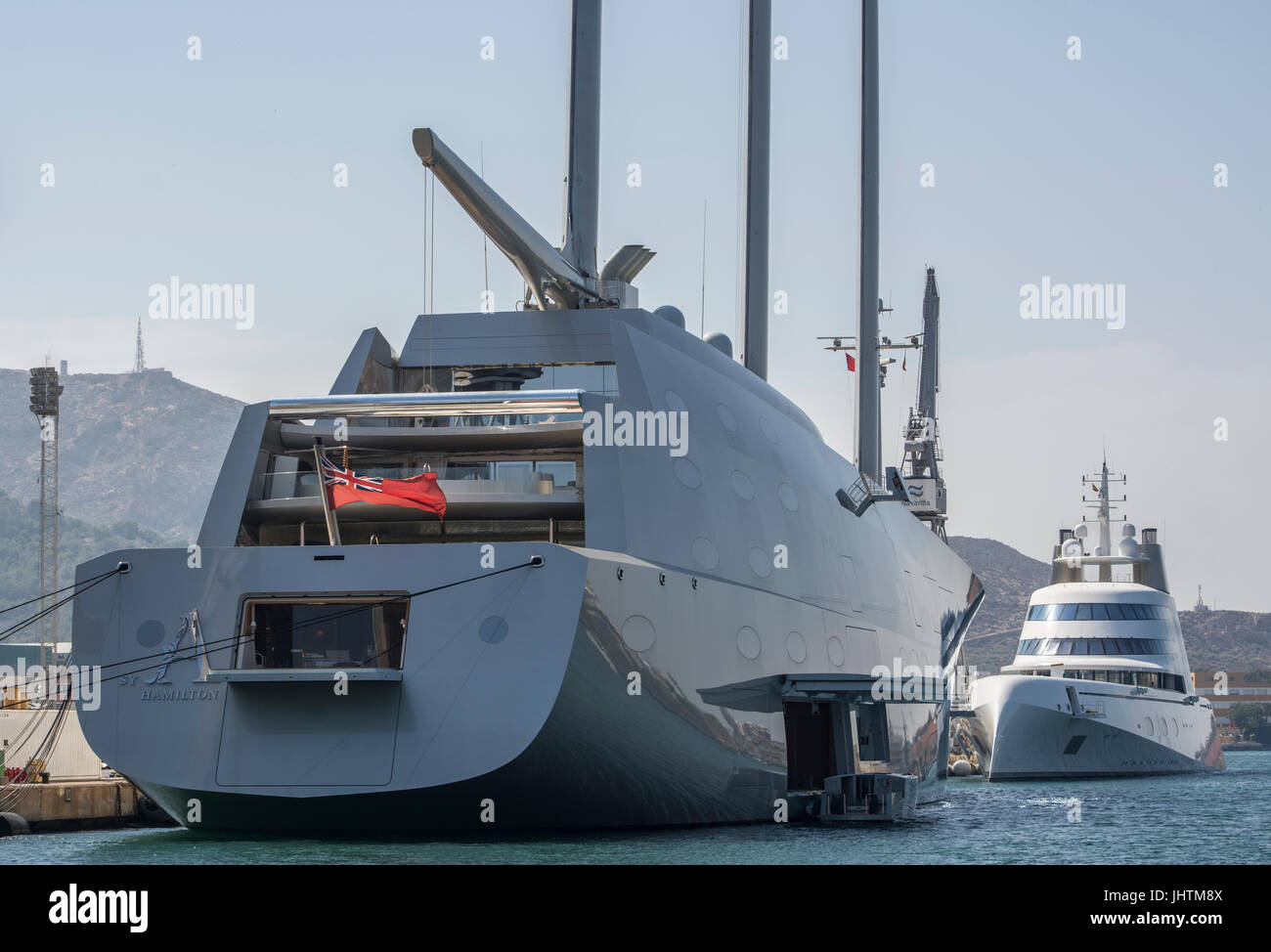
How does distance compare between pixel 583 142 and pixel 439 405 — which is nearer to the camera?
pixel 439 405

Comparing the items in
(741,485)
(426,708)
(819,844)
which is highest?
(741,485)

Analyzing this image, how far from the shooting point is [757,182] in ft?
140

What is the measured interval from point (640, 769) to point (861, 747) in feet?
23.5

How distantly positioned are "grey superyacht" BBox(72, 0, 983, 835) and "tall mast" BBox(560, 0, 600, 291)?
8 cm

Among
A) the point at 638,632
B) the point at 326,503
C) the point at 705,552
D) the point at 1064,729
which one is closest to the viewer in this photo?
the point at 638,632

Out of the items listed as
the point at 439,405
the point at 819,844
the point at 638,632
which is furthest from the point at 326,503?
the point at 819,844

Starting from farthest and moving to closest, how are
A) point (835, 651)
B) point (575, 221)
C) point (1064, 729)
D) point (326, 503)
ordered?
point (1064, 729) < point (575, 221) < point (835, 651) < point (326, 503)

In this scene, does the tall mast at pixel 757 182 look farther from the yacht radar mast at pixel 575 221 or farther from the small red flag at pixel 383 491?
the small red flag at pixel 383 491

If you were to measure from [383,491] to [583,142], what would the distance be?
35.7 feet

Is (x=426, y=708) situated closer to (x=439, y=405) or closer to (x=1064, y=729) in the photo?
(x=439, y=405)

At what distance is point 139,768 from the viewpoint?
65.3ft

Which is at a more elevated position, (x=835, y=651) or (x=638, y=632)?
(x=638, y=632)

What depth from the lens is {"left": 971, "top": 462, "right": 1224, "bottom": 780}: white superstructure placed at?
52375 mm

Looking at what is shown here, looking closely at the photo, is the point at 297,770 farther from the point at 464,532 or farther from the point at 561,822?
the point at 464,532
